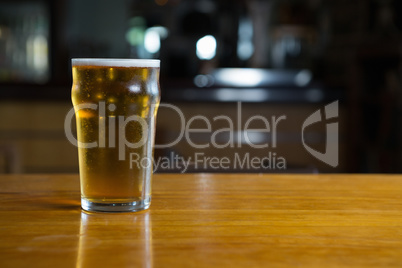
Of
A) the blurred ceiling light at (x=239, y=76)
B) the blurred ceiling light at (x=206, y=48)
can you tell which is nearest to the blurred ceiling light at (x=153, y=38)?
the blurred ceiling light at (x=206, y=48)

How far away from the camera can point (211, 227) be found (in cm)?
60

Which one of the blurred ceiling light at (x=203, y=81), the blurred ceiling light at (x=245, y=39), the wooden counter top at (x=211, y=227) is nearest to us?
the wooden counter top at (x=211, y=227)

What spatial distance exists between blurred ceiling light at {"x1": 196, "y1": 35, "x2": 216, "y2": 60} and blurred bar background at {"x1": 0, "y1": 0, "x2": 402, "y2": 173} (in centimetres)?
1

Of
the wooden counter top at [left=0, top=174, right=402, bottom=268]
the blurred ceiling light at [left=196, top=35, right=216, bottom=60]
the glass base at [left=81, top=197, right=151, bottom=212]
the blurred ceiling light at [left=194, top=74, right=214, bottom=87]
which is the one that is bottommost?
the wooden counter top at [left=0, top=174, right=402, bottom=268]

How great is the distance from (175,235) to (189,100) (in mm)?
3556

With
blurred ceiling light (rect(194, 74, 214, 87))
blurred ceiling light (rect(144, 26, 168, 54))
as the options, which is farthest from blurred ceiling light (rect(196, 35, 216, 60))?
blurred ceiling light (rect(194, 74, 214, 87))

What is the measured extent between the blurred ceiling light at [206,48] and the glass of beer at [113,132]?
4.56 metres

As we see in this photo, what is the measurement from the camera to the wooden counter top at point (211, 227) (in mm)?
490

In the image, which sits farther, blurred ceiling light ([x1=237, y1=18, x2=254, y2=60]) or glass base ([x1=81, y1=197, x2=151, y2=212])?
blurred ceiling light ([x1=237, y1=18, x2=254, y2=60])

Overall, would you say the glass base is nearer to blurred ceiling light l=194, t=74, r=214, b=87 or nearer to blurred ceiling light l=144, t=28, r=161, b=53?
blurred ceiling light l=194, t=74, r=214, b=87

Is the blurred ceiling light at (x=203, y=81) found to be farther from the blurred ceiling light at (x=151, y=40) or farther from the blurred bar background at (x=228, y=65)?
the blurred ceiling light at (x=151, y=40)

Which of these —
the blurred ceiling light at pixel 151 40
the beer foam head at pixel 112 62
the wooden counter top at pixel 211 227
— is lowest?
the wooden counter top at pixel 211 227

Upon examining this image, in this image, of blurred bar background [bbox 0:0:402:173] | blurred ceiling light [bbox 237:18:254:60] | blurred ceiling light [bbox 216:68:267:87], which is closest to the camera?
blurred bar background [bbox 0:0:402:173]

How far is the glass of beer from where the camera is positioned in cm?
68
